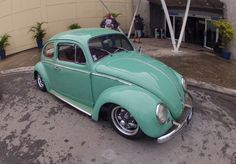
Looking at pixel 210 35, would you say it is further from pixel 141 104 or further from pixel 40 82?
pixel 141 104

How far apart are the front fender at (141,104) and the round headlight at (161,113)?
56 mm

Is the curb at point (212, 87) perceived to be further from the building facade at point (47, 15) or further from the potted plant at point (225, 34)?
the building facade at point (47, 15)

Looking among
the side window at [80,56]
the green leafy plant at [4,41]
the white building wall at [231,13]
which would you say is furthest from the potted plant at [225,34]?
the green leafy plant at [4,41]

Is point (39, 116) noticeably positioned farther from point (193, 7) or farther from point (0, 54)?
point (193, 7)

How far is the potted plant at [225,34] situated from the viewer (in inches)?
400

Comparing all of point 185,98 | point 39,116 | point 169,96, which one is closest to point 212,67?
point 185,98

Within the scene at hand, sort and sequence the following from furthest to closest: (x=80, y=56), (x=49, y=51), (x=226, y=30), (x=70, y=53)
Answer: (x=226, y=30) → (x=49, y=51) → (x=70, y=53) → (x=80, y=56)

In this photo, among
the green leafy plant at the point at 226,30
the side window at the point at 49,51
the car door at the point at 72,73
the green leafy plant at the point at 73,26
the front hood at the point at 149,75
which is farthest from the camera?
the green leafy plant at the point at 73,26

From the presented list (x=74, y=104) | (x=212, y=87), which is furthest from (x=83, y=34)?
(x=212, y=87)

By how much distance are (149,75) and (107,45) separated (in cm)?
146

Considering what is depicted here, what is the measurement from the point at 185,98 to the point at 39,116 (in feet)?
11.5

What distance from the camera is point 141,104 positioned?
4.60 m

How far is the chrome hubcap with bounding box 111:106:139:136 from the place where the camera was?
196 inches

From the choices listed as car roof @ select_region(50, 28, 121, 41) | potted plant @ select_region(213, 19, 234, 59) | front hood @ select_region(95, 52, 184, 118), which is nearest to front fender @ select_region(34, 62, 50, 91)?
car roof @ select_region(50, 28, 121, 41)
